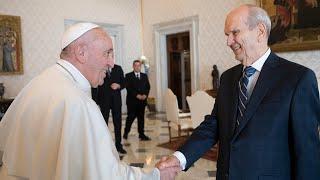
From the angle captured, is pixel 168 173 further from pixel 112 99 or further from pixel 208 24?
pixel 208 24

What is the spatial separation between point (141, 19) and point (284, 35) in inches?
245

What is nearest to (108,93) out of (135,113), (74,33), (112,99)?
(112,99)

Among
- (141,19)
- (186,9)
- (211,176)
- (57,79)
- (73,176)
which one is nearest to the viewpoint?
(73,176)

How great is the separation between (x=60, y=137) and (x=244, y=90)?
1046mm

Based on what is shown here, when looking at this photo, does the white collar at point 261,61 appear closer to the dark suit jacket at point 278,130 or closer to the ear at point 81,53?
the dark suit jacket at point 278,130

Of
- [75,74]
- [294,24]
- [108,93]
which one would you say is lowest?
[108,93]

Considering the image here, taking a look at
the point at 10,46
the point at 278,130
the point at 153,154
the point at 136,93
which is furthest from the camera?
the point at 10,46

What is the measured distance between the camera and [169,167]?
219cm

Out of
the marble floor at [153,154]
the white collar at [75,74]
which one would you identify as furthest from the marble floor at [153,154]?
the white collar at [75,74]

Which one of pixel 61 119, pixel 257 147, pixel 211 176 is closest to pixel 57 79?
pixel 61 119

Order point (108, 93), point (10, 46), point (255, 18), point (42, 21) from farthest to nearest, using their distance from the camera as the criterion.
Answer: point (42, 21), point (10, 46), point (108, 93), point (255, 18)

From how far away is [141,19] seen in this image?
41.6ft

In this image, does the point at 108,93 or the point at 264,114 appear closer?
the point at 264,114

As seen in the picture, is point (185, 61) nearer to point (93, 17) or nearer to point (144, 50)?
point (144, 50)
